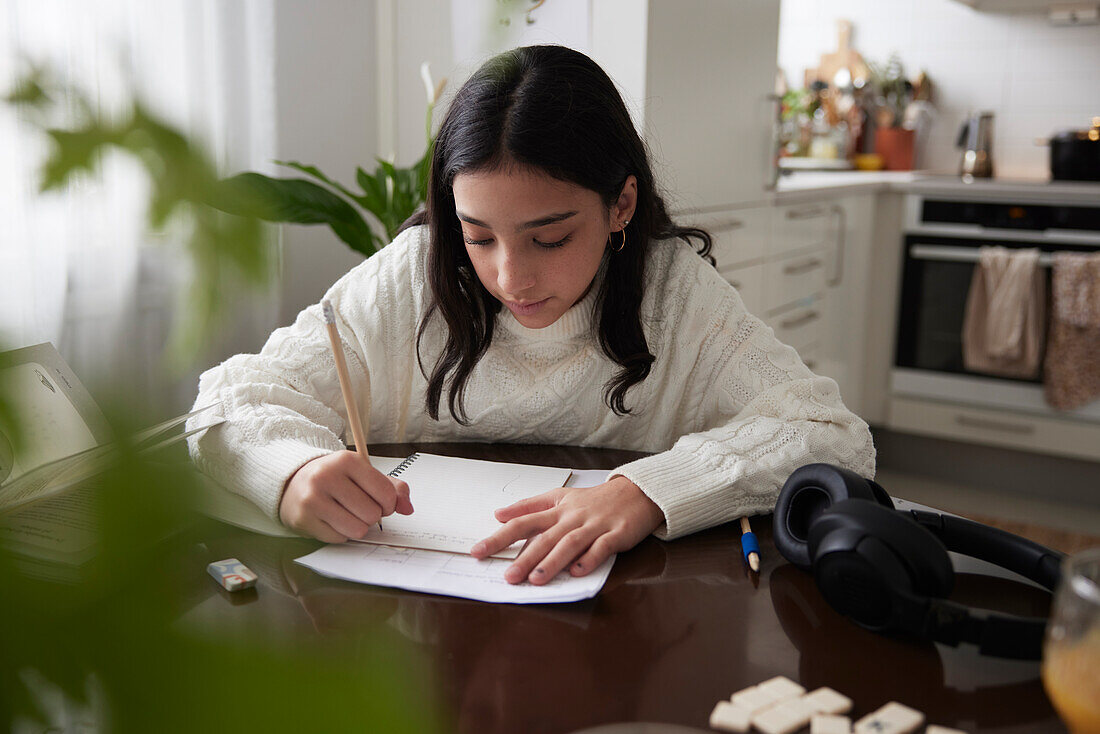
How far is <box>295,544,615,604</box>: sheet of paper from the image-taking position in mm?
730

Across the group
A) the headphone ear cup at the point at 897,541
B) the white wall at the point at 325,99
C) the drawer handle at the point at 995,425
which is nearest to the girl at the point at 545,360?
the headphone ear cup at the point at 897,541

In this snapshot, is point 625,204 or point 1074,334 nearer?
point 625,204

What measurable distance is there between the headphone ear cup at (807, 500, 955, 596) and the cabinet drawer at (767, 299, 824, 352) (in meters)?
2.25

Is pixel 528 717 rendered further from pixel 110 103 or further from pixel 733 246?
pixel 733 246

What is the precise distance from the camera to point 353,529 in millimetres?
825

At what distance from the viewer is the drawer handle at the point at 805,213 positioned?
293 centimetres

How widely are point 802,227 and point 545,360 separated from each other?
1.93 metres

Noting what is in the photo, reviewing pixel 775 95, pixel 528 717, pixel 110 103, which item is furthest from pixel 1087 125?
pixel 110 103

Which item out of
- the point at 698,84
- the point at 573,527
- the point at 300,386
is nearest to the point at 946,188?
the point at 698,84

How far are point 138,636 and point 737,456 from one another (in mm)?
871

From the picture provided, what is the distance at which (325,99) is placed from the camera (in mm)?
2412

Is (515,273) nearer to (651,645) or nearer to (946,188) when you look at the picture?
(651,645)

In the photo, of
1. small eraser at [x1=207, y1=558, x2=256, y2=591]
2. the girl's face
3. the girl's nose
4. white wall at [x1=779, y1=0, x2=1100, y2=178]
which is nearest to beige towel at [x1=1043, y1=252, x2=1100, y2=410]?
white wall at [x1=779, y1=0, x2=1100, y2=178]

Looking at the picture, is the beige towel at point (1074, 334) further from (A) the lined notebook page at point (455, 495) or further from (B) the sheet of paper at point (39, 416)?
(B) the sheet of paper at point (39, 416)
